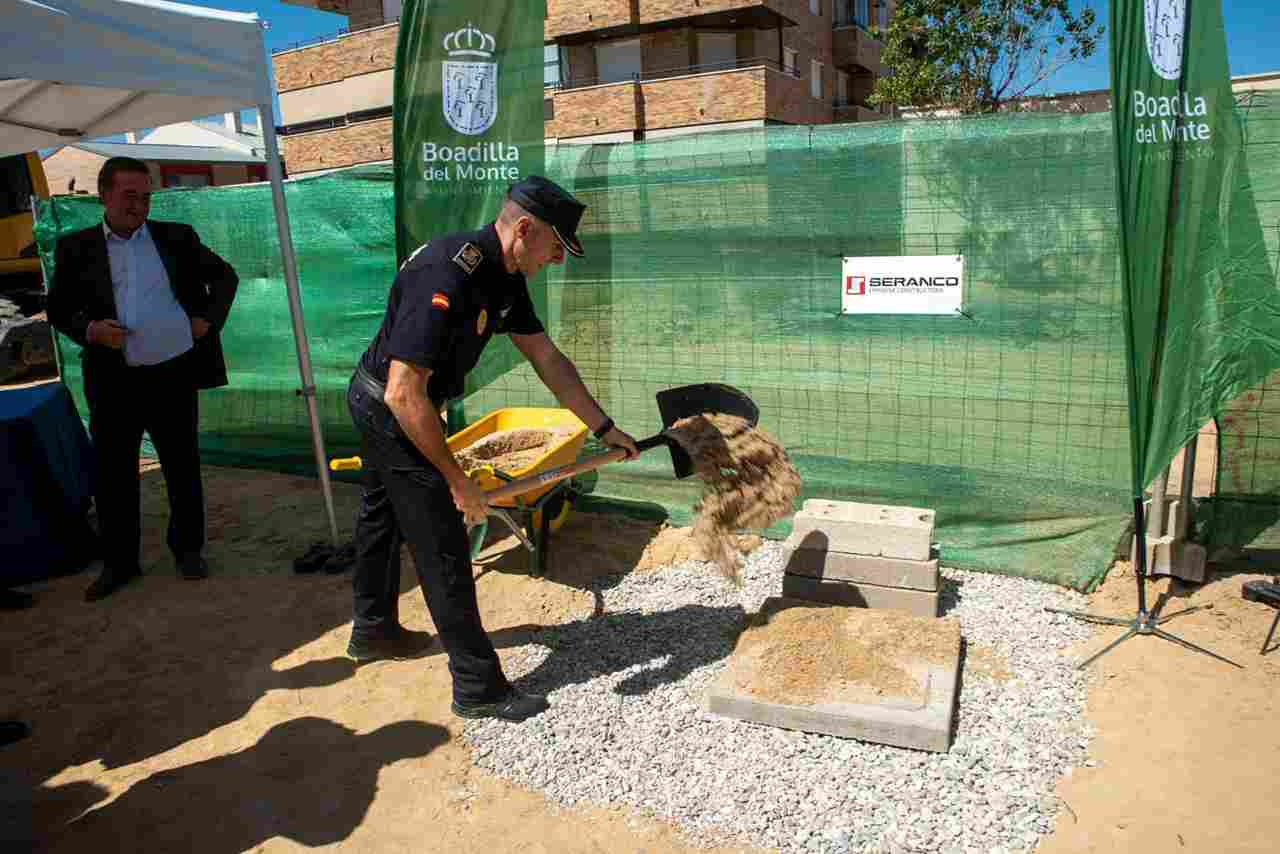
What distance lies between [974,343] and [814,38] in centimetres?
2775

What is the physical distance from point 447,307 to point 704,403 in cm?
128

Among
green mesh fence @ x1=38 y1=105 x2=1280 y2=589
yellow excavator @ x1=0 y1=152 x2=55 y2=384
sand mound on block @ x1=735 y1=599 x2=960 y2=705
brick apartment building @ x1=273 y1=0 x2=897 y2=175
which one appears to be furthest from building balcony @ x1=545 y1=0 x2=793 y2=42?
sand mound on block @ x1=735 y1=599 x2=960 y2=705

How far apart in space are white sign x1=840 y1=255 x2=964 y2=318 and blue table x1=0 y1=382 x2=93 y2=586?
4475 millimetres

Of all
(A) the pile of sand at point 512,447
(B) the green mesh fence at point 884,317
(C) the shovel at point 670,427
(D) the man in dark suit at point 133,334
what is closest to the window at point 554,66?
(B) the green mesh fence at point 884,317

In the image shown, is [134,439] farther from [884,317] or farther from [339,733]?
[884,317]

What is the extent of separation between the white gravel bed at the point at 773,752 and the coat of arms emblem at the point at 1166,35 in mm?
2275

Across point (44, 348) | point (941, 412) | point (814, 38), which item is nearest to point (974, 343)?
point (941, 412)

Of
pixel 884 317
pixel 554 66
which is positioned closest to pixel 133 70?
pixel 884 317

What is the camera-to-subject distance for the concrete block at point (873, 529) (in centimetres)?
375

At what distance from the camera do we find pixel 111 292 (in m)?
4.44

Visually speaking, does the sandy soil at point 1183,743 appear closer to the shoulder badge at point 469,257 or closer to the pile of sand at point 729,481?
the pile of sand at point 729,481

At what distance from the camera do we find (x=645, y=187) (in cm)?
498

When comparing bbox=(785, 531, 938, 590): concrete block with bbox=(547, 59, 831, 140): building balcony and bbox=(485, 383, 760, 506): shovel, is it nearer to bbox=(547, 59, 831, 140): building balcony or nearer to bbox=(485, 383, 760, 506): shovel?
bbox=(485, 383, 760, 506): shovel

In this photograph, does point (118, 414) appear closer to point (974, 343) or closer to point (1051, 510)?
point (974, 343)
